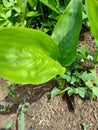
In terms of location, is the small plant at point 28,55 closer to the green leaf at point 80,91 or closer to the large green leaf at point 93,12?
the large green leaf at point 93,12

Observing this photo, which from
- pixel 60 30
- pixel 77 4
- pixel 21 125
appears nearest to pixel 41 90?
pixel 21 125

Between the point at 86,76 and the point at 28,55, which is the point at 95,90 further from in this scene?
the point at 28,55

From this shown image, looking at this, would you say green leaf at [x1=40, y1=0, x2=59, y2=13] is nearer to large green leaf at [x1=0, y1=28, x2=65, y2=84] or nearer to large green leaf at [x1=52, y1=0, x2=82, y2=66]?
large green leaf at [x1=52, y1=0, x2=82, y2=66]

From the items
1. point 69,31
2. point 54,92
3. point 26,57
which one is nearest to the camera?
point 26,57

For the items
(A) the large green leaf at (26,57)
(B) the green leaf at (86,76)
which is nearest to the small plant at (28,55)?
(A) the large green leaf at (26,57)

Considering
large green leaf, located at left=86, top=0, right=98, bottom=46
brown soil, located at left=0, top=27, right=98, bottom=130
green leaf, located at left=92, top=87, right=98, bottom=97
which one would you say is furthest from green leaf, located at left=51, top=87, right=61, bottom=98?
large green leaf, located at left=86, top=0, right=98, bottom=46

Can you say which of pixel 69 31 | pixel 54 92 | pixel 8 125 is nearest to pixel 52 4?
pixel 69 31
